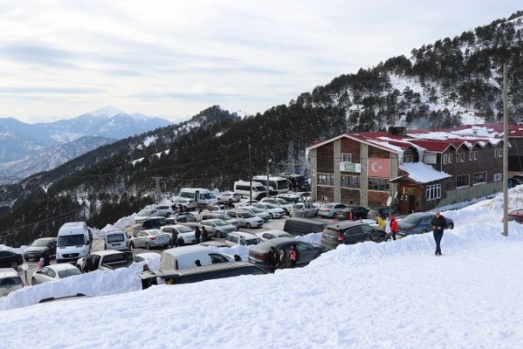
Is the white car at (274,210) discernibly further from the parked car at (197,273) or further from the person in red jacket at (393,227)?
the parked car at (197,273)

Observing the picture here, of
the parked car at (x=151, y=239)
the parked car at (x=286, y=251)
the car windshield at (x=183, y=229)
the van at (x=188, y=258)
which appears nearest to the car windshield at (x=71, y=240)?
the parked car at (x=151, y=239)

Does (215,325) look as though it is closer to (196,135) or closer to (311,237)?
(311,237)

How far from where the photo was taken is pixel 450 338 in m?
8.72

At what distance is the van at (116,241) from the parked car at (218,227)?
5871 mm

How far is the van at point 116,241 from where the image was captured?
31234 mm

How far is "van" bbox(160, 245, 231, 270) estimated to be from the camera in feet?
51.3

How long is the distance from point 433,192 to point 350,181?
8175 mm

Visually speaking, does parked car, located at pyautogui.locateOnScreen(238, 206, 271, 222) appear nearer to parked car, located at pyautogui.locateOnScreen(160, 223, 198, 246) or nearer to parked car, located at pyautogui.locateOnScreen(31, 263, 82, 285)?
parked car, located at pyautogui.locateOnScreen(160, 223, 198, 246)

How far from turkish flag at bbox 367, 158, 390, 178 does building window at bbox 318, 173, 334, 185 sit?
4995mm

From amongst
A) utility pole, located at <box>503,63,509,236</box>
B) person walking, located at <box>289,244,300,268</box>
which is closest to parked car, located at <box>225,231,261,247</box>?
person walking, located at <box>289,244,300,268</box>

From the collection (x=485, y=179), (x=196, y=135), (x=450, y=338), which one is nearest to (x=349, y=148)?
(x=485, y=179)

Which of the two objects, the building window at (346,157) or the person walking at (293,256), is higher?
the building window at (346,157)

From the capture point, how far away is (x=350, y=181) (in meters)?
50.4

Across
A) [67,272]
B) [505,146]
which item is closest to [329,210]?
[505,146]
